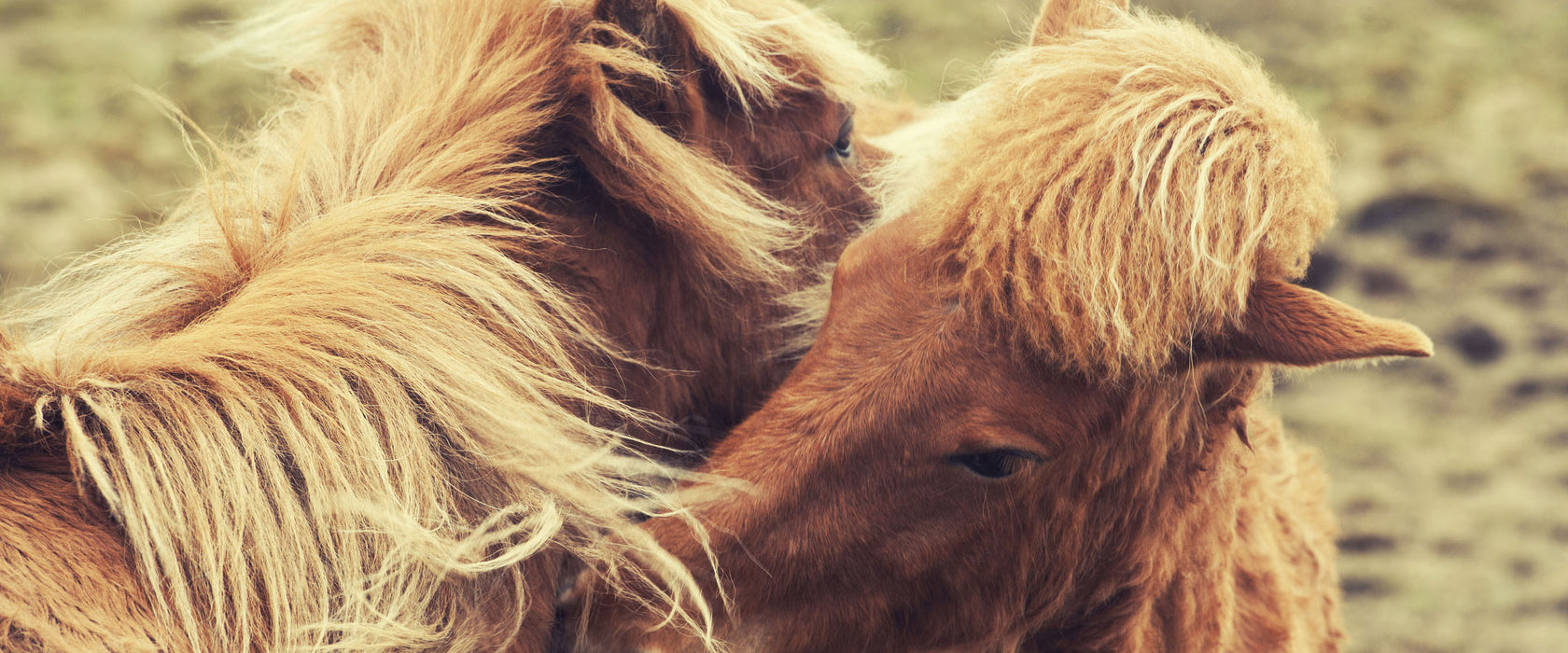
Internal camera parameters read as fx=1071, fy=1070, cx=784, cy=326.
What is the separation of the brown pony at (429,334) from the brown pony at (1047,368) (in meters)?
0.19

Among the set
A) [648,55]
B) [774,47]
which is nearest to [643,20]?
[648,55]

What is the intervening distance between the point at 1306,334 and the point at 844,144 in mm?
836

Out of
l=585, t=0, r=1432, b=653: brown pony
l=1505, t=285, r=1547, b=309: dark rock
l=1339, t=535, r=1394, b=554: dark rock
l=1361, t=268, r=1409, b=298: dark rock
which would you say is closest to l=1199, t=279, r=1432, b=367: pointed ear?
l=585, t=0, r=1432, b=653: brown pony

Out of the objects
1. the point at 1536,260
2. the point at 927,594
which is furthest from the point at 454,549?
the point at 1536,260

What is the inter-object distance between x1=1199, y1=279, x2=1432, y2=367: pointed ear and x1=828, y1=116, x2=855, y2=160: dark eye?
71 cm

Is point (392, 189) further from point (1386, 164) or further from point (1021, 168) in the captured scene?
point (1386, 164)

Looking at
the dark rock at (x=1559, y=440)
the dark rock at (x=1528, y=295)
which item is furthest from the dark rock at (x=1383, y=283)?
the dark rock at (x=1559, y=440)

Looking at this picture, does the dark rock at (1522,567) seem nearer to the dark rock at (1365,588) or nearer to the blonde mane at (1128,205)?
the dark rock at (1365,588)

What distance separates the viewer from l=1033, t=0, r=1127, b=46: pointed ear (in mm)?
1573

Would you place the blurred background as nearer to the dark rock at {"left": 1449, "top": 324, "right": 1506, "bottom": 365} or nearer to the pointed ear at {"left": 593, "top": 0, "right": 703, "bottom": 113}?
the dark rock at {"left": 1449, "top": 324, "right": 1506, "bottom": 365}

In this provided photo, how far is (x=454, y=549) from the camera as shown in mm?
1190

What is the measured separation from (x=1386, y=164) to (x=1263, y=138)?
3946 mm

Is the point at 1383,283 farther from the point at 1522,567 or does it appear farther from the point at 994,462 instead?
the point at 994,462

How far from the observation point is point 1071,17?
1.59 meters
